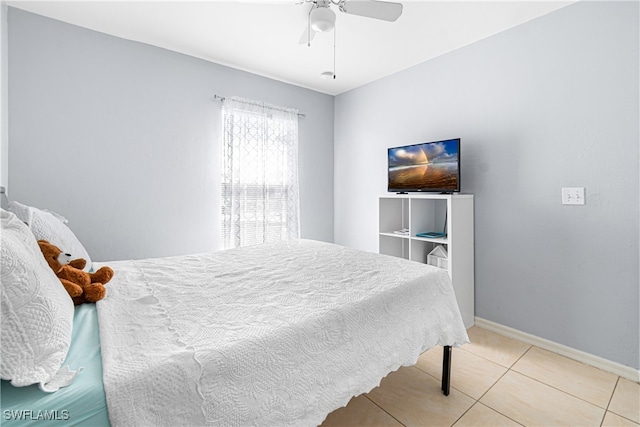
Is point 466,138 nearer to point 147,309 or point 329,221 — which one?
point 329,221

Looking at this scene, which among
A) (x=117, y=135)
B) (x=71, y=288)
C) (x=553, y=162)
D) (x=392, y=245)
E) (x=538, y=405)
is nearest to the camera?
(x=71, y=288)

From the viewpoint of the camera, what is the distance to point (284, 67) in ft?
10.2

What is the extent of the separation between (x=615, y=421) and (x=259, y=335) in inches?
74.6

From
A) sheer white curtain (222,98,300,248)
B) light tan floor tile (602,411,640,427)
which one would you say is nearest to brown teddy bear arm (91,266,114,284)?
sheer white curtain (222,98,300,248)

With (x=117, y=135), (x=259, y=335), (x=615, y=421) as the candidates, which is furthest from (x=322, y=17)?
(x=615, y=421)

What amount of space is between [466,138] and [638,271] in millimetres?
1472

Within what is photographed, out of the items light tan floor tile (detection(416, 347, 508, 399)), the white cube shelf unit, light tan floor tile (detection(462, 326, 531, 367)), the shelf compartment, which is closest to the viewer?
light tan floor tile (detection(416, 347, 508, 399))

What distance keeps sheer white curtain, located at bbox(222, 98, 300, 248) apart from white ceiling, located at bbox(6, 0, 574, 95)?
543 millimetres

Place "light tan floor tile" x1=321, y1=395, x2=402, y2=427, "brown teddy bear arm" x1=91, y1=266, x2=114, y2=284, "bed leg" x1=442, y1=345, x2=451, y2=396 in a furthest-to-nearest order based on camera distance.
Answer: "bed leg" x1=442, y1=345, x2=451, y2=396 → "light tan floor tile" x1=321, y1=395, x2=402, y2=427 → "brown teddy bear arm" x1=91, y1=266, x2=114, y2=284

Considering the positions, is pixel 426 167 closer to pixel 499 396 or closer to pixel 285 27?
pixel 285 27

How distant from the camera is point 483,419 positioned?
1.51 meters

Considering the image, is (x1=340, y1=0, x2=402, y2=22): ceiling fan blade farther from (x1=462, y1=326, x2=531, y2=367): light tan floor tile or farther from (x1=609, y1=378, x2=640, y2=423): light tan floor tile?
(x1=609, y1=378, x2=640, y2=423): light tan floor tile

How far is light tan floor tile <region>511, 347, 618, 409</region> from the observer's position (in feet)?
5.64

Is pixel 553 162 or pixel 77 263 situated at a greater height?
pixel 553 162
